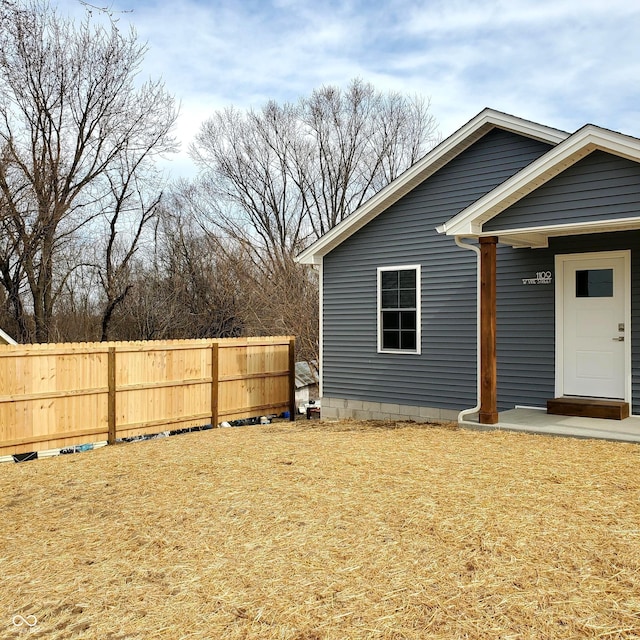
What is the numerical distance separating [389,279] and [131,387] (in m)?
4.95

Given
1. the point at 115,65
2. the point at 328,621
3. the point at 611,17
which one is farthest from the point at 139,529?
the point at 115,65

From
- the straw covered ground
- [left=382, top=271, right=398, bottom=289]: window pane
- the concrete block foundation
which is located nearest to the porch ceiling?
[left=382, top=271, right=398, bottom=289]: window pane

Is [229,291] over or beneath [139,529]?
over

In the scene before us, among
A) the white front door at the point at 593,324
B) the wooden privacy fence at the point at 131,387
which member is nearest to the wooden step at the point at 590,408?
the white front door at the point at 593,324

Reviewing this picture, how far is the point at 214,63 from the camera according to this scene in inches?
765

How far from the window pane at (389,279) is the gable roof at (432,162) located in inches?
42.1

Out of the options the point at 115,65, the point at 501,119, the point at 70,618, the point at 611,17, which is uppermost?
the point at 115,65

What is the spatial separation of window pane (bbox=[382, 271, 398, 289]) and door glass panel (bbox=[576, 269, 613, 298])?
128 inches

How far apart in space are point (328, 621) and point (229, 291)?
2229cm

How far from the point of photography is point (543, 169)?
27.2 feet

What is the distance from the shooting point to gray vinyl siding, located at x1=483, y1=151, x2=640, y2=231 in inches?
309

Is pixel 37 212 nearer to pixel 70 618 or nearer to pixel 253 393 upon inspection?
pixel 253 393

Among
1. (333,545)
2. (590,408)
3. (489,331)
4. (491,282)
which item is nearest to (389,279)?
(491,282)

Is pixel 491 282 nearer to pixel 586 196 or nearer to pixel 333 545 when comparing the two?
pixel 586 196
